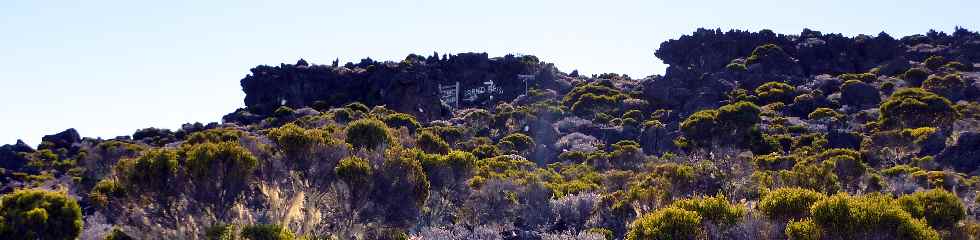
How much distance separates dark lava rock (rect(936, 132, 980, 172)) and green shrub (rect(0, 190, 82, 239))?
37862 millimetres

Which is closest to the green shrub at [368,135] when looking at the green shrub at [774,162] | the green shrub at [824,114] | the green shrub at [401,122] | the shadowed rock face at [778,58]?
the green shrub at [774,162]

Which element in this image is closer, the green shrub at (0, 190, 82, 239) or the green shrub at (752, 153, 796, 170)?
the green shrub at (0, 190, 82, 239)

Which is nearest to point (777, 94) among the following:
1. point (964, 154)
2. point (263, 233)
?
point (964, 154)

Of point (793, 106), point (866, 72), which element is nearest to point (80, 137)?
point (793, 106)

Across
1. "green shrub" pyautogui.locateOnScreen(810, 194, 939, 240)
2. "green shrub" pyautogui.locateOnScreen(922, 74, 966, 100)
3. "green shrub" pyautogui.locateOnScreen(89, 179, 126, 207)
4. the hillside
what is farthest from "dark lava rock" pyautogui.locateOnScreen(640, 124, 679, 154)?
"green shrub" pyautogui.locateOnScreen(89, 179, 126, 207)

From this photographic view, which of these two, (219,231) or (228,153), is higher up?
(228,153)

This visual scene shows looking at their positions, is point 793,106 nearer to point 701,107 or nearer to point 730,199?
point 701,107

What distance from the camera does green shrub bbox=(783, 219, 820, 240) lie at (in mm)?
14570

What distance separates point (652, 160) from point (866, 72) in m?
39.9

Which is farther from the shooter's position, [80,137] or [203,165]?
[80,137]

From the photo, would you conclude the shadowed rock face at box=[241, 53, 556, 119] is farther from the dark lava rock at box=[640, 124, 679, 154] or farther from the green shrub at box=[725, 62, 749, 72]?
the dark lava rock at box=[640, 124, 679, 154]

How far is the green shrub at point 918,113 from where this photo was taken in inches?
1732

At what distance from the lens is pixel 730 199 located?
27422mm

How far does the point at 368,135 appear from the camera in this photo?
30234 mm
